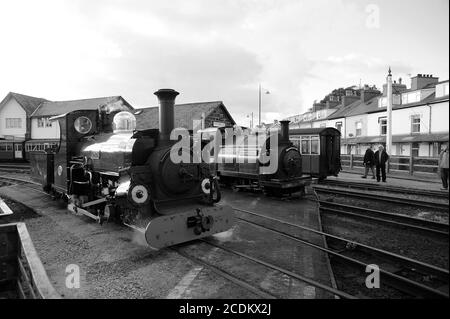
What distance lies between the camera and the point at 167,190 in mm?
6270

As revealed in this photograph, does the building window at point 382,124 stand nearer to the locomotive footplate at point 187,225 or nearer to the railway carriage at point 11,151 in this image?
the locomotive footplate at point 187,225

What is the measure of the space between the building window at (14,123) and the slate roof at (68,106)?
2.33 metres

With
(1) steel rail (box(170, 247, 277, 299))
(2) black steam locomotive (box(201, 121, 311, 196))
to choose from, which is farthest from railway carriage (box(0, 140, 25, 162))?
(1) steel rail (box(170, 247, 277, 299))

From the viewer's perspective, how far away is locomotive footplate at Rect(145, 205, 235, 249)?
5.29 meters

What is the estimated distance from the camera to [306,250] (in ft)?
19.4

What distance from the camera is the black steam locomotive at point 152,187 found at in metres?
5.80

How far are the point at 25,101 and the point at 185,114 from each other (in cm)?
2399

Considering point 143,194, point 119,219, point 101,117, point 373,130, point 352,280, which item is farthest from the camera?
point 373,130

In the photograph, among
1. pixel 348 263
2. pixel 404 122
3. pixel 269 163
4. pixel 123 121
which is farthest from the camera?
pixel 404 122

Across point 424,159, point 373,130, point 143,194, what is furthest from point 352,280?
point 373,130

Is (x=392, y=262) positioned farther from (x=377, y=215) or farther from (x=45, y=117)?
(x=45, y=117)

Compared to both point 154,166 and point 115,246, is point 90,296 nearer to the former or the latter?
point 115,246

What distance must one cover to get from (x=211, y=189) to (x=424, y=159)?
14026 mm
